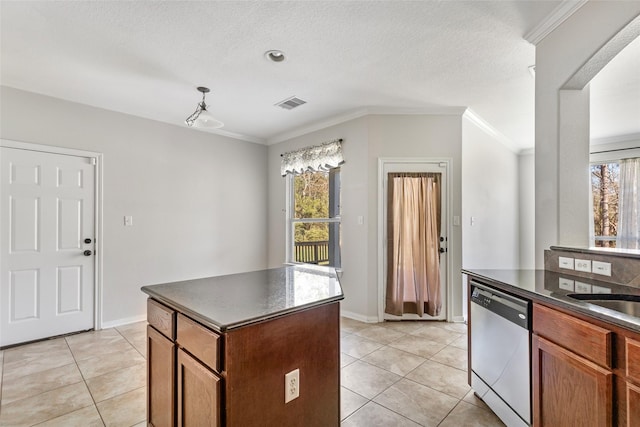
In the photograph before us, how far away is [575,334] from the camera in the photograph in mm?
1325

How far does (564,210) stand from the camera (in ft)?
6.61

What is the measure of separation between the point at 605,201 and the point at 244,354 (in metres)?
6.30

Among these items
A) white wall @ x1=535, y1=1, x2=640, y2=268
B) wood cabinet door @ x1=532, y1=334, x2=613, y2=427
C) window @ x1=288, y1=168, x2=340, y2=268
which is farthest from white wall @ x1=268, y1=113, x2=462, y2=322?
wood cabinet door @ x1=532, y1=334, x2=613, y2=427

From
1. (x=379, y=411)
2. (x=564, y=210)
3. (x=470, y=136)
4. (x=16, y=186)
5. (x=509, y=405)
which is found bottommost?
(x=379, y=411)

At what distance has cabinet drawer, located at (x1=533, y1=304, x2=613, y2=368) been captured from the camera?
47.4 inches

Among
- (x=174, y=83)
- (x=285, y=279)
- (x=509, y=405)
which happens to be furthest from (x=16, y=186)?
(x=509, y=405)

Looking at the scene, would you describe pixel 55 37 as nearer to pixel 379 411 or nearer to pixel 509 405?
pixel 379 411

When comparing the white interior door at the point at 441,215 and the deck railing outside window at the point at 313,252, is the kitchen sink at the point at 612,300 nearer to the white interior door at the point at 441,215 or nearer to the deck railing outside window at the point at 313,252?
the white interior door at the point at 441,215

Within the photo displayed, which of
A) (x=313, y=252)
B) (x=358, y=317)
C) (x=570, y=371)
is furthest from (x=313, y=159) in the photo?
(x=570, y=371)

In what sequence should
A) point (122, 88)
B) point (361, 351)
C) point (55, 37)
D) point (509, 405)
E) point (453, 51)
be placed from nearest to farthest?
point (509, 405)
point (55, 37)
point (453, 51)
point (361, 351)
point (122, 88)

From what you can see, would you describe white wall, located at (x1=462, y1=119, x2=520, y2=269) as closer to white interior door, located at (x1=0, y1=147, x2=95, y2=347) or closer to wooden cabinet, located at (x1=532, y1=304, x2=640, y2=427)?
wooden cabinet, located at (x1=532, y1=304, x2=640, y2=427)

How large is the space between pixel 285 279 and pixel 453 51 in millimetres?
2160

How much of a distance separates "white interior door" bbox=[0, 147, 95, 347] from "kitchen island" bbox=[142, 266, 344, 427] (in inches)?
91.4

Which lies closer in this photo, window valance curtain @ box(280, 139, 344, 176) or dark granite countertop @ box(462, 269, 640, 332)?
dark granite countertop @ box(462, 269, 640, 332)
